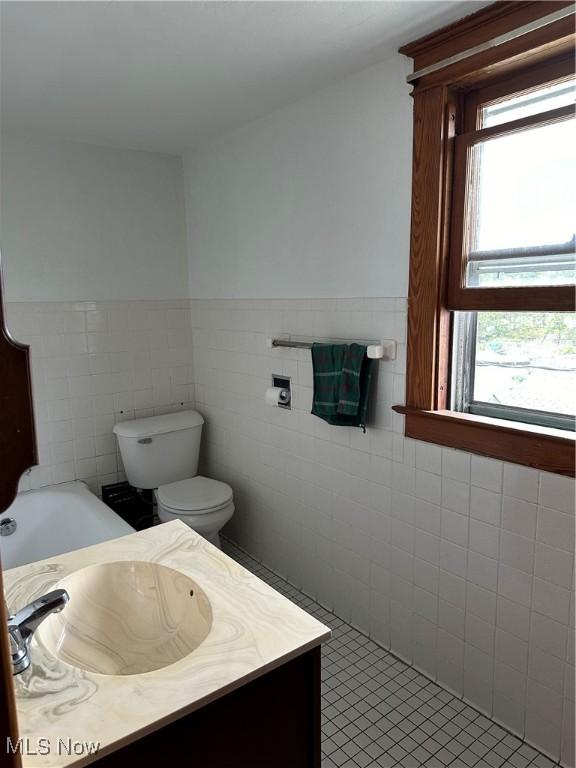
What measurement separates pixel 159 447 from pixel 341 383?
4.43ft

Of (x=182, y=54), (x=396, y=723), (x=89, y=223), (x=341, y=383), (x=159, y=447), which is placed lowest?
(x=396, y=723)

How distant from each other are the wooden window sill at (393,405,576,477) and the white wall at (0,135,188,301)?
1886mm

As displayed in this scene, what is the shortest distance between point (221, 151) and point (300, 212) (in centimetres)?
78

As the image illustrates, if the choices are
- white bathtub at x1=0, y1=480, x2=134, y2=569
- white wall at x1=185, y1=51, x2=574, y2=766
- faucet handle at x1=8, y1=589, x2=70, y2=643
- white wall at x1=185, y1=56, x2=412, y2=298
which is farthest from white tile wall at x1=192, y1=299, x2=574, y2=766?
faucet handle at x1=8, y1=589, x2=70, y2=643

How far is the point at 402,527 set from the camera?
2086mm

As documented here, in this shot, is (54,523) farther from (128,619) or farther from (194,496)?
(128,619)

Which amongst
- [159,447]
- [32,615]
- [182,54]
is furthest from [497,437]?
[159,447]

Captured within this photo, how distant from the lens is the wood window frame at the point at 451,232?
155cm

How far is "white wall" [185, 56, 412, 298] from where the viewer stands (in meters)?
1.98

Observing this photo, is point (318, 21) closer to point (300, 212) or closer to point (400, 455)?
point (300, 212)

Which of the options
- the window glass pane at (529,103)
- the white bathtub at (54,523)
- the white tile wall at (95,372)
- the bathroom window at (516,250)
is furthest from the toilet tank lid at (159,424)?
the window glass pane at (529,103)

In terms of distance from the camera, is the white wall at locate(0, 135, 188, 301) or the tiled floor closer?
the tiled floor

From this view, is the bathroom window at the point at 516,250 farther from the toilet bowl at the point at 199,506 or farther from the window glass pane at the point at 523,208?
the toilet bowl at the point at 199,506

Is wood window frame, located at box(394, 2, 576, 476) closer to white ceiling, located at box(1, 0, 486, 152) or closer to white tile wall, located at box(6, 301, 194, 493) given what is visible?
white ceiling, located at box(1, 0, 486, 152)
